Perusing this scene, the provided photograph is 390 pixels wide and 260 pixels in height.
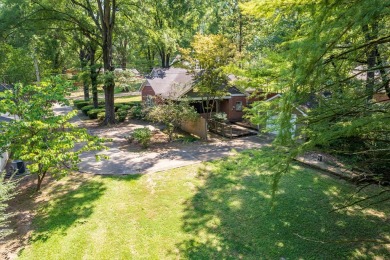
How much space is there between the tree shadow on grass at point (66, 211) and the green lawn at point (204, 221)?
1.1 inches

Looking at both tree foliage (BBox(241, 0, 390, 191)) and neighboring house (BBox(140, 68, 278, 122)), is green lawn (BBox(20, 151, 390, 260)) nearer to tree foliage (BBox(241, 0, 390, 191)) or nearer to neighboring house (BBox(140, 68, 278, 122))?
tree foliage (BBox(241, 0, 390, 191))

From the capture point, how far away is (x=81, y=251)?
6109 mm

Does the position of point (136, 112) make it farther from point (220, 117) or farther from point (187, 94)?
point (220, 117)

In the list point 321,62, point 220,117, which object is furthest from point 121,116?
point 321,62

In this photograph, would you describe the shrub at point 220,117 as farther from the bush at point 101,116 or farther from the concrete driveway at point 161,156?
the bush at point 101,116

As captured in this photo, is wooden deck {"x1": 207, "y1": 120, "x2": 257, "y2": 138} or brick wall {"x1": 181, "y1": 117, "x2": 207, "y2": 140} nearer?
brick wall {"x1": 181, "y1": 117, "x2": 207, "y2": 140}

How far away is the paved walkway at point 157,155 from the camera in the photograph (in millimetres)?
11359

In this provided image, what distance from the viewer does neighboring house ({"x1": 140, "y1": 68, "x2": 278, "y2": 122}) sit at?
19016mm

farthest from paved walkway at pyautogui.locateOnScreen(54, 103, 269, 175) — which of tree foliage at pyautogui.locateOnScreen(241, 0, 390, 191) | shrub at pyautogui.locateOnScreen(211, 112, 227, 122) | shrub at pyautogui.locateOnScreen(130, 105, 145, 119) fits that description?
tree foliage at pyautogui.locateOnScreen(241, 0, 390, 191)

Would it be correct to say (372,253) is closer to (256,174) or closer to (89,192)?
(256,174)

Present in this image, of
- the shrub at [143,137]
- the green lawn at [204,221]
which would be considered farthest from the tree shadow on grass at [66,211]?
the shrub at [143,137]

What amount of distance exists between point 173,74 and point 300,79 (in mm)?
21417

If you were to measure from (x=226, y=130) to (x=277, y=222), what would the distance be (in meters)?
10.8

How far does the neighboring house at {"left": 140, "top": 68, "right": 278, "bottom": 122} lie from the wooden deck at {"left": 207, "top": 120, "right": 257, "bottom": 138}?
1.54m
